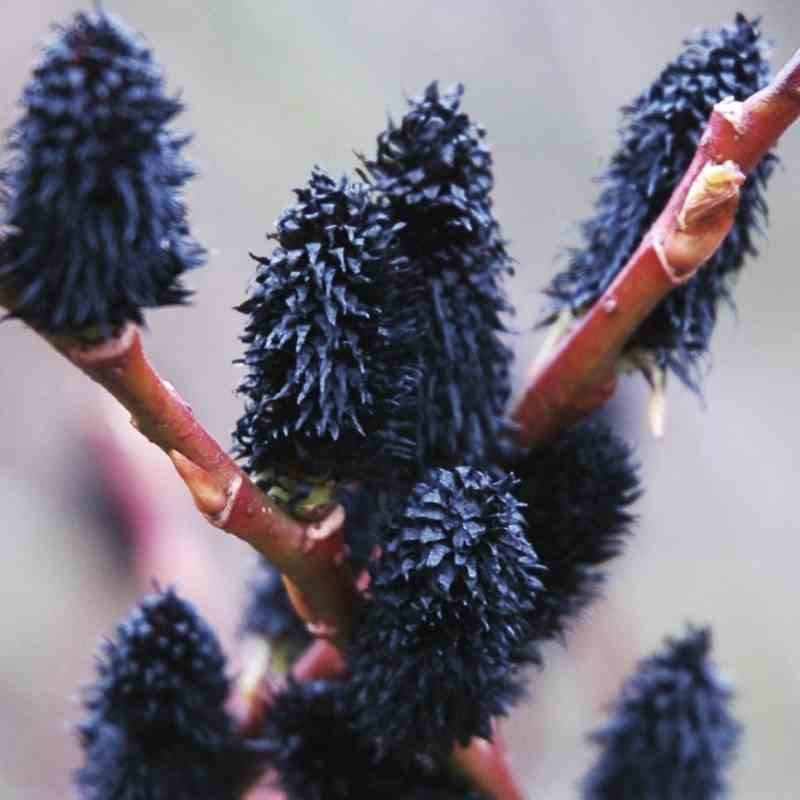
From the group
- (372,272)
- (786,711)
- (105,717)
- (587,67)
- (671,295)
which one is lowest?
(105,717)

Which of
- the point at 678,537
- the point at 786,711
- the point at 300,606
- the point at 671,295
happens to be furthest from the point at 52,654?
the point at 671,295

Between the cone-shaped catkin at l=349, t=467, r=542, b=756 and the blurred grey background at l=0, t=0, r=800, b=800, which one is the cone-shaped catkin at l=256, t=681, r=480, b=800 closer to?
the cone-shaped catkin at l=349, t=467, r=542, b=756

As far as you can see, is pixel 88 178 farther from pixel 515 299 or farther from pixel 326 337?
pixel 515 299

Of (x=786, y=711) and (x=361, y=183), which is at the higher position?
(x=786, y=711)

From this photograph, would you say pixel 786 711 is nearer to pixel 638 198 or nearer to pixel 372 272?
pixel 638 198

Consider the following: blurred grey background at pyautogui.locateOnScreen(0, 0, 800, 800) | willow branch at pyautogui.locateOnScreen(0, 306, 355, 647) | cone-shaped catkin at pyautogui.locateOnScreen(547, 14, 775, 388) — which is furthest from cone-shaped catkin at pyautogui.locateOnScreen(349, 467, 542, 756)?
blurred grey background at pyautogui.locateOnScreen(0, 0, 800, 800)

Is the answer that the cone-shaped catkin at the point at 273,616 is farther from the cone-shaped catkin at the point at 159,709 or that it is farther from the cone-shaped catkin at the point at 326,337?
the cone-shaped catkin at the point at 326,337
